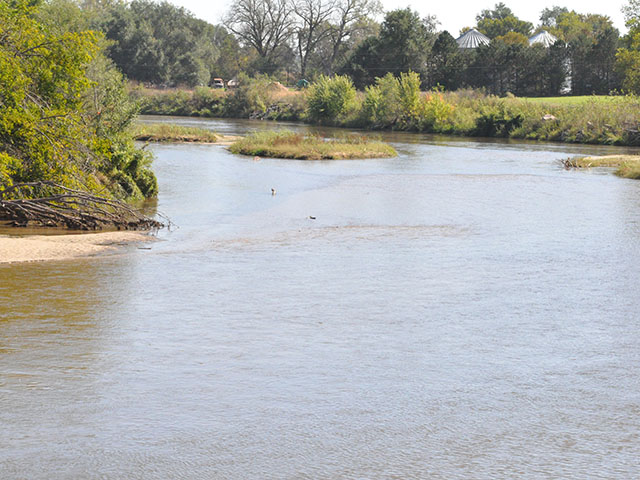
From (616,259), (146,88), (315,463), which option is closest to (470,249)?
(616,259)

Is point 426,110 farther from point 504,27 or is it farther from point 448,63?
point 504,27

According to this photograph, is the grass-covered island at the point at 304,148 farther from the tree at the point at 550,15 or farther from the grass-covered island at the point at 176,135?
the tree at the point at 550,15

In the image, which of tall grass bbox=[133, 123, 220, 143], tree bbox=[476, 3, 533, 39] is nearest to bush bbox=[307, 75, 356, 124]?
tall grass bbox=[133, 123, 220, 143]

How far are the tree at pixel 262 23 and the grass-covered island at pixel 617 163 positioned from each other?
8023cm

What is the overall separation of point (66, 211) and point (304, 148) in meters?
27.1

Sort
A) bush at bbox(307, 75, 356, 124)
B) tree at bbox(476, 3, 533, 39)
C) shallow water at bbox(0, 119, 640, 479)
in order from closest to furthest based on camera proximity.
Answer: shallow water at bbox(0, 119, 640, 479), bush at bbox(307, 75, 356, 124), tree at bbox(476, 3, 533, 39)

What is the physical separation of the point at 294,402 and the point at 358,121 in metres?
66.8

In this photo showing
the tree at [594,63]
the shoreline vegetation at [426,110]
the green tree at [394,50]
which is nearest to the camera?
the shoreline vegetation at [426,110]

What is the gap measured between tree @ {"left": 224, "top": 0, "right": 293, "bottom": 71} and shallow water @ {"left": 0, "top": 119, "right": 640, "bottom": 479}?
99622mm

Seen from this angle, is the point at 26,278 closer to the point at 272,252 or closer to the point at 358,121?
the point at 272,252

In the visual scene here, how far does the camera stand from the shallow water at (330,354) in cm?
863

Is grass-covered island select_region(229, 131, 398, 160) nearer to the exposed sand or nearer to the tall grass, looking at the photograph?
the tall grass

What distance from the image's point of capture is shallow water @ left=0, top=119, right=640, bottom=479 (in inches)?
340

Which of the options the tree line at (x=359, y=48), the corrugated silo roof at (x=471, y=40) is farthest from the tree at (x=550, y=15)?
the corrugated silo roof at (x=471, y=40)
